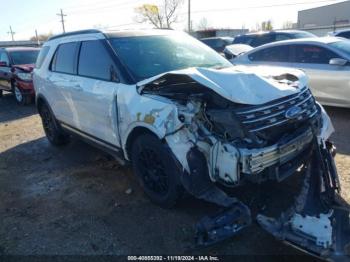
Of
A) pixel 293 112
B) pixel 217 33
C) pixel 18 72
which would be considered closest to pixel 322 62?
pixel 293 112

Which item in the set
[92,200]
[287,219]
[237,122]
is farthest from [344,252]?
[92,200]

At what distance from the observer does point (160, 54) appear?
4305 mm

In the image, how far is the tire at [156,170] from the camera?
346cm

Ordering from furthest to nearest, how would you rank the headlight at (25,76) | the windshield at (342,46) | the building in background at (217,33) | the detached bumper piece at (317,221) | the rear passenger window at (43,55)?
1. the building in background at (217,33)
2. the headlight at (25,76)
3. the windshield at (342,46)
4. the rear passenger window at (43,55)
5. the detached bumper piece at (317,221)

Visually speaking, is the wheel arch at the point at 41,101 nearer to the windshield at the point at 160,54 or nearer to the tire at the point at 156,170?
Result: the windshield at the point at 160,54

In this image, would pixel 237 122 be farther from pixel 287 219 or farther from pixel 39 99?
pixel 39 99

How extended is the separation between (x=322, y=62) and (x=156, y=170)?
466 centimetres

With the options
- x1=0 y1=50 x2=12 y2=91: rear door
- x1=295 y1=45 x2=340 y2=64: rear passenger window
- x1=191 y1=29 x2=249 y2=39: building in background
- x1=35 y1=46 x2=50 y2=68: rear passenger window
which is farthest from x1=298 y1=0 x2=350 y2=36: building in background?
x1=35 y1=46 x2=50 y2=68: rear passenger window

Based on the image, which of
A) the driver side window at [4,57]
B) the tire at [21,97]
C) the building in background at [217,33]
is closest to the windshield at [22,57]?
the driver side window at [4,57]

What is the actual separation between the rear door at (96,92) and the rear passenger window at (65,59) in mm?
226

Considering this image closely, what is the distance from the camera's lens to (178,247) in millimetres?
3188

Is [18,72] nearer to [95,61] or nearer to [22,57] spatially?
[22,57]

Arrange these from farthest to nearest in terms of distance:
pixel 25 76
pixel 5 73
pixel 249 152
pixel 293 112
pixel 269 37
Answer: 1. pixel 269 37
2. pixel 5 73
3. pixel 25 76
4. pixel 293 112
5. pixel 249 152

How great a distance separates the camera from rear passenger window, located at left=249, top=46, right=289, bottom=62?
7385 mm
